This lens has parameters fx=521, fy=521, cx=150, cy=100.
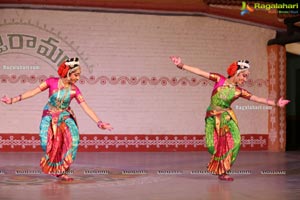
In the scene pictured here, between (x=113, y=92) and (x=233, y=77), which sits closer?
(x=233, y=77)

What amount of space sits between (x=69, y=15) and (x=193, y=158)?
3.48m

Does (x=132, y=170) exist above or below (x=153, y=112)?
below

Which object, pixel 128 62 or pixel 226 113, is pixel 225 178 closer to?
pixel 226 113

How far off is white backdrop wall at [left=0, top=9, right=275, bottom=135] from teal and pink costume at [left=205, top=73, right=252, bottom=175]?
4.31 meters

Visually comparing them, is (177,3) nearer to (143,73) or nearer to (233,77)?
(143,73)

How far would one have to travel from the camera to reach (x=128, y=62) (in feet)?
31.9

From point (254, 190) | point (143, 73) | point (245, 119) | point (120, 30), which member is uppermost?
point (120, 30)

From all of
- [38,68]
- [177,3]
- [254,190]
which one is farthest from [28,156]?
[254,190]

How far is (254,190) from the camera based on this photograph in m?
4.78

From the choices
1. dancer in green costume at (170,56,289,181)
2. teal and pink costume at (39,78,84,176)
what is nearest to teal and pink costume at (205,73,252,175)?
dancer in green costume at (170,56,289,181)

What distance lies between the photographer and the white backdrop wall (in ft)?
30.8

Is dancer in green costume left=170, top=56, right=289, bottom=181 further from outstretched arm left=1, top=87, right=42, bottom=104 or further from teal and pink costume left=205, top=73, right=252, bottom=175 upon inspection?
outstretched arm left=1, top=87, right=42, bottom=104

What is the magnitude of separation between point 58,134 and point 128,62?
14.9ft

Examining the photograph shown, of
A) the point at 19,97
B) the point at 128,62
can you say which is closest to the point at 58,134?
the point at 19,97
